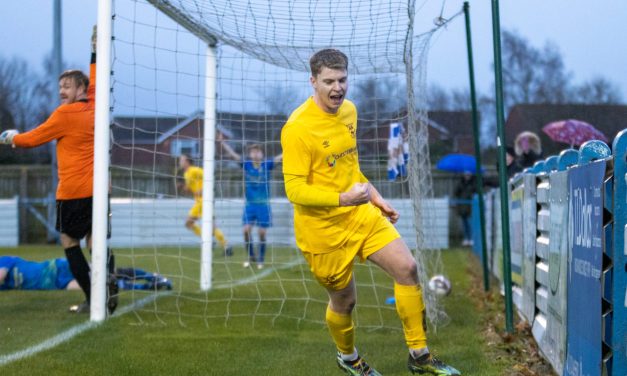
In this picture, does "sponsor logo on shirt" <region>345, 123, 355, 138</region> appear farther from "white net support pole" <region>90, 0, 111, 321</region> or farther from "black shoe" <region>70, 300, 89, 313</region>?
"black shoe" <region>70, 300, 89, 313</region>

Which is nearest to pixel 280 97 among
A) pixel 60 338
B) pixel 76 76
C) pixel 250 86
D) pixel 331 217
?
pixel 250 86

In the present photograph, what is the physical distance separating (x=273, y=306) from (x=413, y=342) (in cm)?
374

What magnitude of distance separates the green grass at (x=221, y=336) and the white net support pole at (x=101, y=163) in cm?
34

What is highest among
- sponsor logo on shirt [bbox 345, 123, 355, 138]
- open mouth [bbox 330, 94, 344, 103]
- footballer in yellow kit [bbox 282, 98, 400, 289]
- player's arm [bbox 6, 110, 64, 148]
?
player's arm [bbox 6, 110, 64, 148]

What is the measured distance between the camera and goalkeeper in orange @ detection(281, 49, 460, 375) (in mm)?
5059

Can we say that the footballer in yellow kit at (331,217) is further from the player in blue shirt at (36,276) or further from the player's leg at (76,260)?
the player in blue shirt at (36,276)

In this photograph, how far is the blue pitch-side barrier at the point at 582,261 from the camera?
350 cm

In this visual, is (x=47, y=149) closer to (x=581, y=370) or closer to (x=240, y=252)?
(x=240, y=252)

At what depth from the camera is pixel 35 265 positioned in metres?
9.86

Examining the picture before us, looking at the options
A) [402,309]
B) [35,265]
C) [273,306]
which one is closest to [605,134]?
[273,306]

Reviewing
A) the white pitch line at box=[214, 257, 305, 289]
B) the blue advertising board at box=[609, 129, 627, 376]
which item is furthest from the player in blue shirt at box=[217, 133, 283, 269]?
the blue advertising board at box=[609, 129, 627, 376]

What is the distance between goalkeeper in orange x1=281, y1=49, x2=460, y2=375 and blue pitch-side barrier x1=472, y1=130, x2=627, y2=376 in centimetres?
82

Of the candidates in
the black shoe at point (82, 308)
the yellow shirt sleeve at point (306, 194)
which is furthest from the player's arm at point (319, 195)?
the black shoe at point (82, 308)

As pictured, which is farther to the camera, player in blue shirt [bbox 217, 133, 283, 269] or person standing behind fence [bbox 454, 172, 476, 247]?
person standing behind fence [bbox 454, 172, 476, 247]
